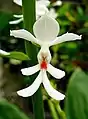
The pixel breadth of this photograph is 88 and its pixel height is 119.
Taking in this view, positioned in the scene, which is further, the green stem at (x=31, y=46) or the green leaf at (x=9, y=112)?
the green leaf at (x=9, y=112)

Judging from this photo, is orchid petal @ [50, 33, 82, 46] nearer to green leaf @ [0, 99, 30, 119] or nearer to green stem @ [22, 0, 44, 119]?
green stem @ [22, 0, 44, 119]

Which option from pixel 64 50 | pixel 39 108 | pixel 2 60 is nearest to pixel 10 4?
pixel 2 60

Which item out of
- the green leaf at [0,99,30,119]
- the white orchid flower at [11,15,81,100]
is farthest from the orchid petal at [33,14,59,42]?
the green leaf at [0,99,30,119]

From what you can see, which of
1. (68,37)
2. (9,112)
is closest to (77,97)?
(9,112)

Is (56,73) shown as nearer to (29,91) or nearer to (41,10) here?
(29,91)

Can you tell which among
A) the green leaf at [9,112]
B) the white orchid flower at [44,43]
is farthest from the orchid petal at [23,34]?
the green leaf at [9,112]

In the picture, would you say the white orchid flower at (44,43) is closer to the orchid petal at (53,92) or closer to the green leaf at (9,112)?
the orchid petal at (53,92)

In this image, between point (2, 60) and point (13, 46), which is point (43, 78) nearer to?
point (13, 46)
